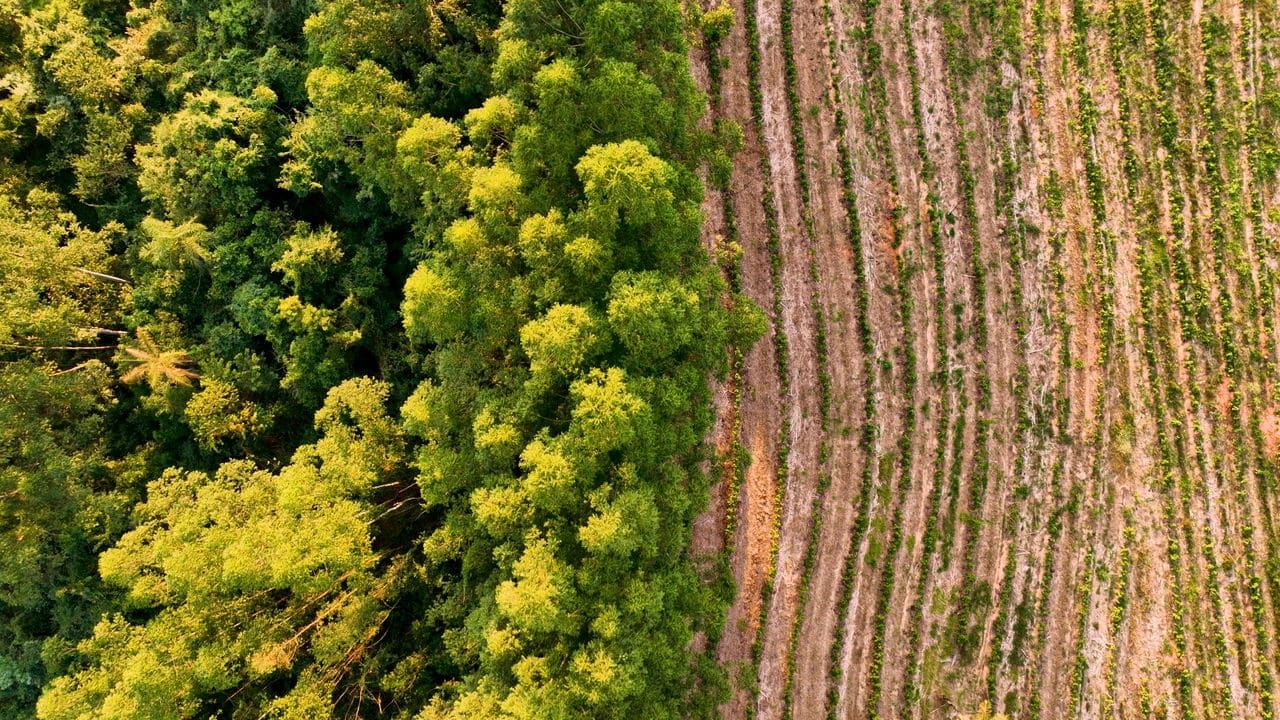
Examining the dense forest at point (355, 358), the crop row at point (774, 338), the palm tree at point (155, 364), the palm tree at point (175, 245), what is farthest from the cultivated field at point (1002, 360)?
the palm tree at point (155, 364)

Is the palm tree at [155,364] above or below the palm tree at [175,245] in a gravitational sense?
below

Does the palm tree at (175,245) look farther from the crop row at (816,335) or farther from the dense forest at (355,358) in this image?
the crop row at (816,335)

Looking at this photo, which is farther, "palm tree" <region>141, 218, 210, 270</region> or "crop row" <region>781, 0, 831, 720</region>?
"crop row" <region>781, 0, 831, 720</region>

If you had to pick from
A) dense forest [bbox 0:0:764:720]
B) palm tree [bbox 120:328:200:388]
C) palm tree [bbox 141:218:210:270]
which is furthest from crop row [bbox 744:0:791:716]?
palm tree [bbox 120:328:200:388]

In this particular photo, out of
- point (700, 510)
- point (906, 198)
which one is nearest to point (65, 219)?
point (700, 510)

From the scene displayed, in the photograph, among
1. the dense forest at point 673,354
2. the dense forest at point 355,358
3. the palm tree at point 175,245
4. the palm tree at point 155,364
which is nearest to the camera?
the dense forest at point 355,358

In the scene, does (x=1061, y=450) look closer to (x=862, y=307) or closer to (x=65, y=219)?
(x=862, y=307)

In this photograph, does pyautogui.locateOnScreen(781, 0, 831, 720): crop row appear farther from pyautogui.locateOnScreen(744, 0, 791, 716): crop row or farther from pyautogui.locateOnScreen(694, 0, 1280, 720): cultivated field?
pyautogui.locateOnScreen(744, 0, 791, 716): crop row
